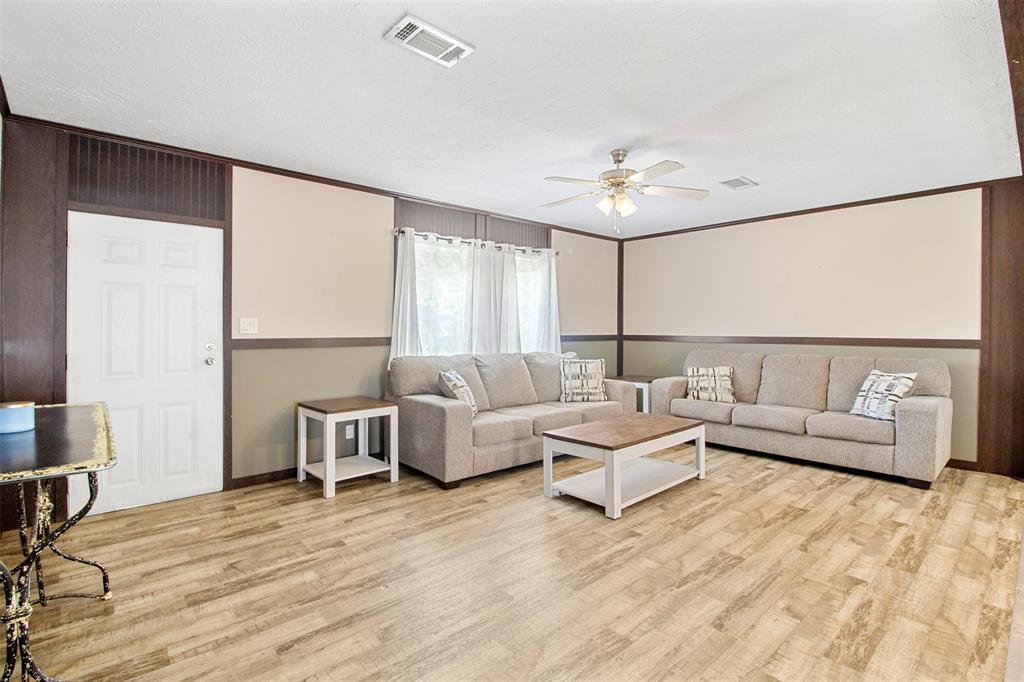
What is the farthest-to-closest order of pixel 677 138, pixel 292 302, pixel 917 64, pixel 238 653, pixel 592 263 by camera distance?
1. pixel 592 263
2. pixel 292 302
3. pixel 677 138
4. pixel 917 64
5. pixel 238 653

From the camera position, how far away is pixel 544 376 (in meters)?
5.29

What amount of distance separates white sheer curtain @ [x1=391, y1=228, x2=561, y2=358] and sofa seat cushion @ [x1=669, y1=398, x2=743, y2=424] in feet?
4.82

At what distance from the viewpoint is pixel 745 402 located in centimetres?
535

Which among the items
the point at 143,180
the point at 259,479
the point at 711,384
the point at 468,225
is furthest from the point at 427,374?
the point at 711,384

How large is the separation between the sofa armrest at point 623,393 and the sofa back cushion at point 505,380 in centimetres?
78

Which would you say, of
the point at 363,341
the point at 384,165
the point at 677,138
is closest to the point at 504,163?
the point at 384,165

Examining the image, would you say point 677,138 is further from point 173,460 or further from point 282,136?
point 173,460

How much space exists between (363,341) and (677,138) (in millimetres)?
2980

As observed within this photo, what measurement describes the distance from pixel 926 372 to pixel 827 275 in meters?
→ 1.26

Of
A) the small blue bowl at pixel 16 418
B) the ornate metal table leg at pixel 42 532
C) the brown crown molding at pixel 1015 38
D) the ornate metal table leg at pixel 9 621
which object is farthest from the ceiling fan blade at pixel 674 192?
the ornate metal table leg at pixel 9 621

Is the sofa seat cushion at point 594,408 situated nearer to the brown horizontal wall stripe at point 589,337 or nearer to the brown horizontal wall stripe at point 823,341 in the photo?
the brown horizontal wall stripe at point 589,337

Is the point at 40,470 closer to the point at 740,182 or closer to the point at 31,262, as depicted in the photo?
the point at 31,262

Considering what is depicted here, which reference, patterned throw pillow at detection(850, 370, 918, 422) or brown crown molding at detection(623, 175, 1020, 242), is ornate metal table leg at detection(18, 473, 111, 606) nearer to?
patterned throw pillow at detection(850, 370, 918, 422)

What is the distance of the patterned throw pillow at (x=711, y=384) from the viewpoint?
528 centimetres
